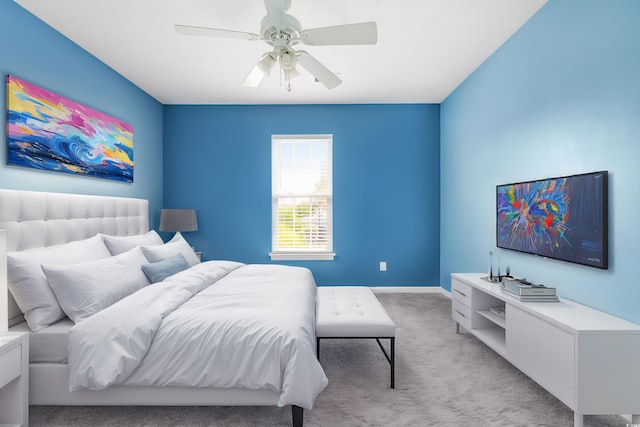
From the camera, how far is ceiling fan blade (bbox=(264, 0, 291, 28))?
1.94 m

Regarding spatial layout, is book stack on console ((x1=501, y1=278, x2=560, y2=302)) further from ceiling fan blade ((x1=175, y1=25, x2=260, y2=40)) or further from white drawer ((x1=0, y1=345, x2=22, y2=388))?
white drawer ((x1=0, y1=345, x2=22, y2=388))

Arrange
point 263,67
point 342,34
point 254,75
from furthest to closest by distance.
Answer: point 254,75, point 263,67, point 342,34

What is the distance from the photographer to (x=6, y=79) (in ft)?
7.55

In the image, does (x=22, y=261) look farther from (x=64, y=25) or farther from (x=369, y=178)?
(x=369, y=178)

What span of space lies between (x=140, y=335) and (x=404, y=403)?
158 cm

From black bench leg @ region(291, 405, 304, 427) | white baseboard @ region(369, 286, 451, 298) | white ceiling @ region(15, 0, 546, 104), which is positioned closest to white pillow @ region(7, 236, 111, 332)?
black bench leg @ region(291, 405, 304, 427)

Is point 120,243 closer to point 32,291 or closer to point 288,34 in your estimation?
point 32,291

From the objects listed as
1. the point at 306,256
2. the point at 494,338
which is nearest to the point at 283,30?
the point at 494,338

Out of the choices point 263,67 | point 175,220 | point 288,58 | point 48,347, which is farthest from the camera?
point 175,220

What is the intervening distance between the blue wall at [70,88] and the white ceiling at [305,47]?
11 cm

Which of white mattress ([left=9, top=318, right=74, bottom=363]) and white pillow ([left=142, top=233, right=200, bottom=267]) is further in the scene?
white pillow ([left=142, top=233, right=200, bottom=267])

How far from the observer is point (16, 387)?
1729mm

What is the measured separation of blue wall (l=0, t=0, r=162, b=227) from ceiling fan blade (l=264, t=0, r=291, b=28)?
1.87m

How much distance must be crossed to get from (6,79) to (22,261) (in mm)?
1290
